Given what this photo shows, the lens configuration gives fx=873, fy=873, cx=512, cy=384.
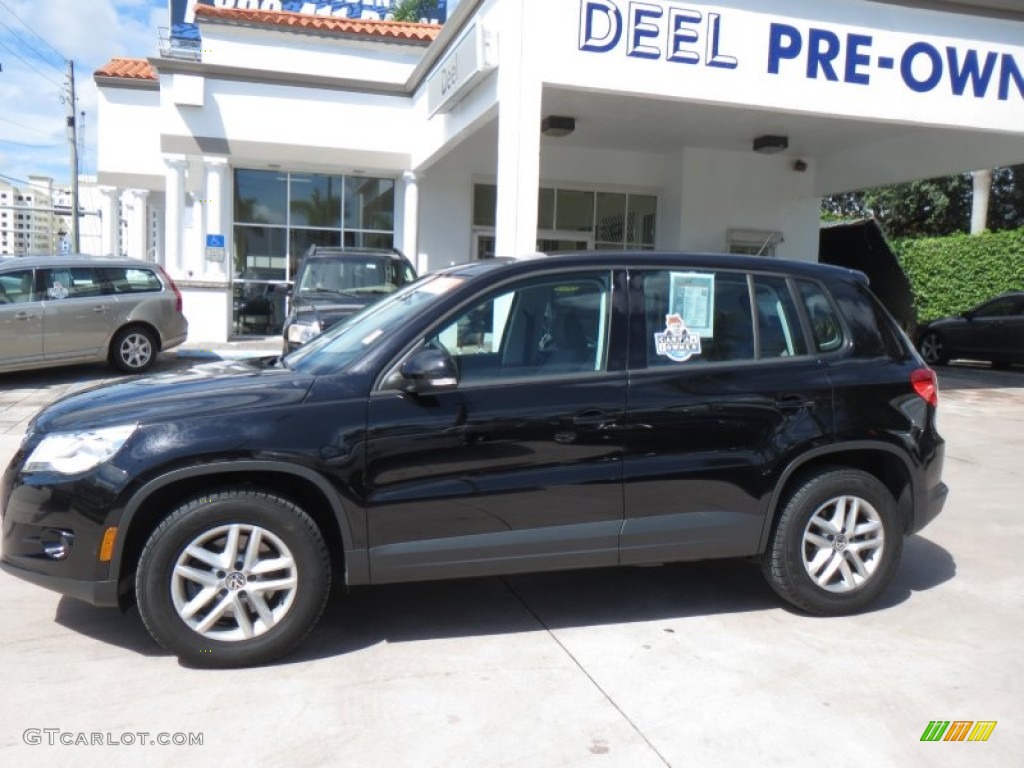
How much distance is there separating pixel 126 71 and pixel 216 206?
7642 millimetres

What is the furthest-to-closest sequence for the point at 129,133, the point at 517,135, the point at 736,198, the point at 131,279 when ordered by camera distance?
the point at 129,133 → the point at 736,198 → the point at 131,279 → the point at 517,135

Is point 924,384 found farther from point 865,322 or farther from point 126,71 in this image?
point 126,71

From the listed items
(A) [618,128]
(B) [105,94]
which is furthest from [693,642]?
(B) [105,94]

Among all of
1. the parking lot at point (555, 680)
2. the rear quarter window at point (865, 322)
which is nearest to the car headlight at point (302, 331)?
the parking lot at point (555, 680)

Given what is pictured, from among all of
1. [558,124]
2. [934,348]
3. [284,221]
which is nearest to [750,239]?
[934,348]

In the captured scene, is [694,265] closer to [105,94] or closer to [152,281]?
[152,281]

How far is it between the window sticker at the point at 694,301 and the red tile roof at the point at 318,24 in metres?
12.7

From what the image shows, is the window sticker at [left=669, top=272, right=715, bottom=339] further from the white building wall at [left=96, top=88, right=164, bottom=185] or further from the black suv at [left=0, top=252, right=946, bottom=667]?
the white building wall at [left=96, top=88, right=164, bottom=185]

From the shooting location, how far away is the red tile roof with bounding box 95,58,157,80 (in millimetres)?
20625

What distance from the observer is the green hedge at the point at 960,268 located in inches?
779

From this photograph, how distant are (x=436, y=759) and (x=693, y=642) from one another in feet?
5.14

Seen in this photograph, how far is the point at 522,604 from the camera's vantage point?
464cm

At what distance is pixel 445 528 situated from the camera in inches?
153

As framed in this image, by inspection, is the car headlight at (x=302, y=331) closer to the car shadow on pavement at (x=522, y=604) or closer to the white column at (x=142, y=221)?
the car shadow on pavement at (x=522, y=604)
